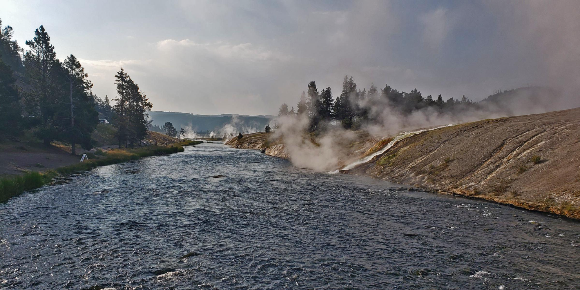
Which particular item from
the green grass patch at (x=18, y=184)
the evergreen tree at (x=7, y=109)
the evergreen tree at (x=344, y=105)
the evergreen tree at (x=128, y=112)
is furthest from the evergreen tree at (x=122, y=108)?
the evergreen tree at (x=344, y=105)

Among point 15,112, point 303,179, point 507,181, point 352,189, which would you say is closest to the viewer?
point 507,181

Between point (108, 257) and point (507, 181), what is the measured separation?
34.0 m

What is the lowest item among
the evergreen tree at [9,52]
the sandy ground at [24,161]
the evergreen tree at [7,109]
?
the sandy ground at [24,161]

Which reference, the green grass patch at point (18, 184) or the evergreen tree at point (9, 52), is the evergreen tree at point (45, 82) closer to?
the green grass patch at point (18, 184)

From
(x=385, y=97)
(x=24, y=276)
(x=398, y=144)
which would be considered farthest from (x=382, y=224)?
(x=385, y=97)

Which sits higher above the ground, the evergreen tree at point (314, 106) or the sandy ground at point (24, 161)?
the evergreen tree at point (314, 106)

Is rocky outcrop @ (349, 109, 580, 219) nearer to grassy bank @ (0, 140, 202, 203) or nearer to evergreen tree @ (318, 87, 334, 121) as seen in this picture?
grassy bank @ (0, 140, 202, 203)

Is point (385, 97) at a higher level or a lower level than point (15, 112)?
higher

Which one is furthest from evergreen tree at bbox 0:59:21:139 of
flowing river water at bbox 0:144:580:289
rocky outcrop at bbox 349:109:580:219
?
rocky outcrop at bbox 349:109:580:219

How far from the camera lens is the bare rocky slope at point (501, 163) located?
25.3m

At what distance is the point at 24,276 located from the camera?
1286cm

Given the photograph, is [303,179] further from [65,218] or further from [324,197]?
[65,218]

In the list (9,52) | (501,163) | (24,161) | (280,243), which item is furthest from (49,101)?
(9,52)

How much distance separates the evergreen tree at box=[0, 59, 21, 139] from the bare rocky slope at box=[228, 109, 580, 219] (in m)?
64.8
